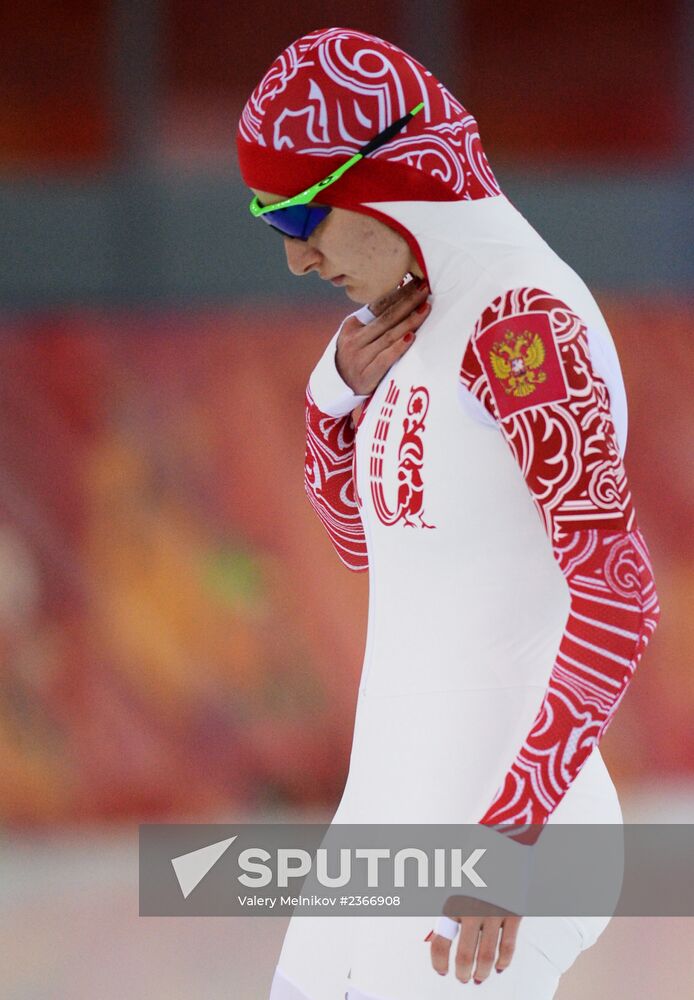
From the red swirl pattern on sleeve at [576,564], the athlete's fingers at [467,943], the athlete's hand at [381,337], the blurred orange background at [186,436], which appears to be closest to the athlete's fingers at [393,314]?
the athlete's hand at [381,337]

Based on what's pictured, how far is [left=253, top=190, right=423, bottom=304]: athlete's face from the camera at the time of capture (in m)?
1.41

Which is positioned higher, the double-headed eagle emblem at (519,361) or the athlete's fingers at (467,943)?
the double-headed eagle emblem at (519,361)

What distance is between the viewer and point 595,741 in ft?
4.09

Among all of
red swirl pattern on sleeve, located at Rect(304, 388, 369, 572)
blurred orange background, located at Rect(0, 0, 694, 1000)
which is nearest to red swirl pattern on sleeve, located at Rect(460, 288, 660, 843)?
red swirl pattern on sleeve, located at Rect(304, 388, 369, 572)

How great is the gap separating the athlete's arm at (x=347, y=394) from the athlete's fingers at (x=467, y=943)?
58 centimetres

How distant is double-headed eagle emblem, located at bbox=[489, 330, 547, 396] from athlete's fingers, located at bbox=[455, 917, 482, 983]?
477 millimetres

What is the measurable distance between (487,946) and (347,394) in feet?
2.01

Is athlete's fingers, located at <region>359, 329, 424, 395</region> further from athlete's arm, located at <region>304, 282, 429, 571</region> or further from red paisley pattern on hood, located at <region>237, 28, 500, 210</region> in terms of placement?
red paisley pattern on hood, located at <region>237, 28, 500, 210</region>

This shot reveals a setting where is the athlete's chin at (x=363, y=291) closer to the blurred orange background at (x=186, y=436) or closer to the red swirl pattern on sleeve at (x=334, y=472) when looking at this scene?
the red swirl pattern on sleeve at (x=334, y=472)

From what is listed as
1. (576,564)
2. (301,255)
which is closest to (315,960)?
(576,564)

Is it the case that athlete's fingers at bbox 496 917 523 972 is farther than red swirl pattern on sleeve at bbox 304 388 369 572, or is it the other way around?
red swirl pattern on sleeve at bbox 304 388 369 572

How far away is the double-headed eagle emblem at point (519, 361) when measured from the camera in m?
1.26

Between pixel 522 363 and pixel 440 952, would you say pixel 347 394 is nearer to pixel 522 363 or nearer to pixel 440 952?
pixel 522 363

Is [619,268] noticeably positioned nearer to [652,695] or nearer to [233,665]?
[652,695]
